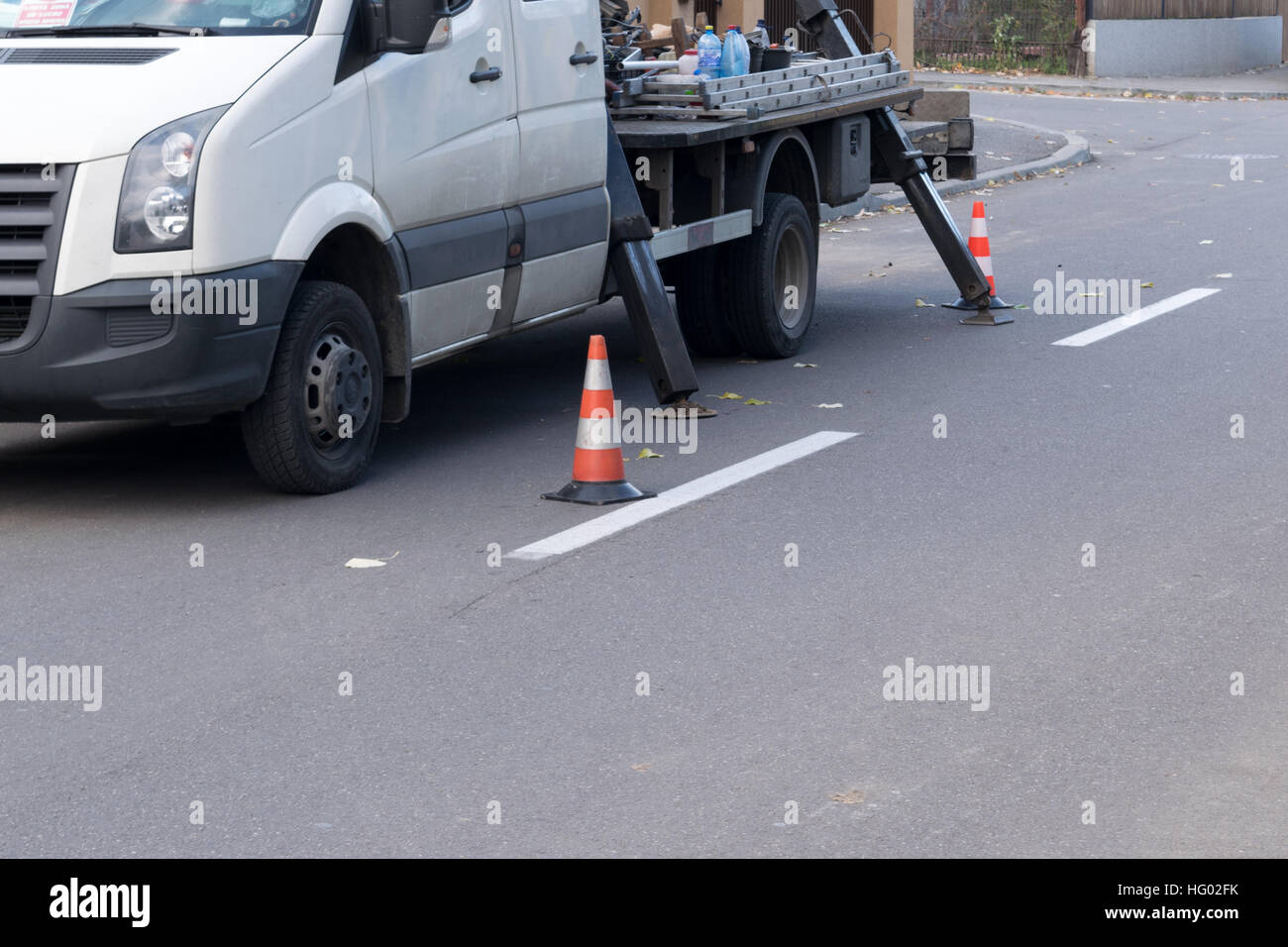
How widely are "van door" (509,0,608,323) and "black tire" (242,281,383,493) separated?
112 centimetres

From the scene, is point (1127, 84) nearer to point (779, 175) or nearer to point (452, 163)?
point (779, 175)

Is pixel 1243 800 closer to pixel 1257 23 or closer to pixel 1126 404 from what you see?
pixel 1126 404

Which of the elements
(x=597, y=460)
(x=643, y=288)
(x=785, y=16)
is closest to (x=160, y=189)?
(x=597, y=460)

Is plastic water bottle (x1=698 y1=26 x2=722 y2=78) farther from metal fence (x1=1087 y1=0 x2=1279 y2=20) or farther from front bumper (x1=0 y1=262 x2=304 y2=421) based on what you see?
metal fence (x1=1087 y1=0 x2=1279 y2=20)

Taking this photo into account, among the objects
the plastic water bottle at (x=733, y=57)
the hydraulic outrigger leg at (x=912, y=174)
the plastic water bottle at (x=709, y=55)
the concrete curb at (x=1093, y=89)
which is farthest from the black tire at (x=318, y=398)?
the concrete curb at (x=1093, y=89)

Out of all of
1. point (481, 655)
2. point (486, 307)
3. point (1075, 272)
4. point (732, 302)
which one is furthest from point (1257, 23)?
point (481, 655)

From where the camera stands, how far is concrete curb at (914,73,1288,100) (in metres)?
32.2

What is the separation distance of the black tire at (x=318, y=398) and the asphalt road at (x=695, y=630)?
5.5 inches

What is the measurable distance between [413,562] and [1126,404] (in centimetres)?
416

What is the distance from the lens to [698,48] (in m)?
10.3

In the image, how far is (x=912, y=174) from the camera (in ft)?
39.2

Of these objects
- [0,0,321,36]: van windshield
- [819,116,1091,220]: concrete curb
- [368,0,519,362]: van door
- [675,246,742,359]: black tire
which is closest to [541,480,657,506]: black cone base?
[368,0,519,362]: van door

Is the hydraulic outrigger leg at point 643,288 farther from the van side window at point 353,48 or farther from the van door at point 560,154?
the van side window at point 353,48

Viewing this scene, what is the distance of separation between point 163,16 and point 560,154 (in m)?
1.93
